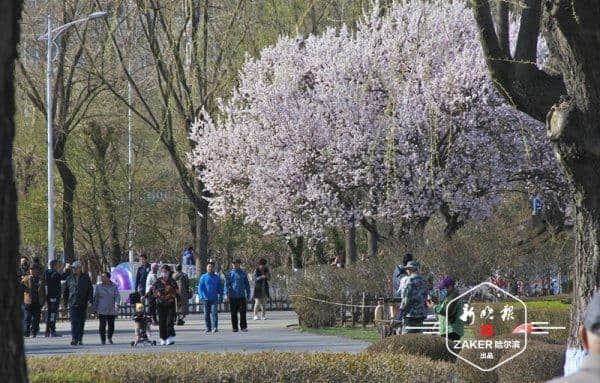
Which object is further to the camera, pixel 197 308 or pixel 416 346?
pixel 197 308

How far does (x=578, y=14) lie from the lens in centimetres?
984

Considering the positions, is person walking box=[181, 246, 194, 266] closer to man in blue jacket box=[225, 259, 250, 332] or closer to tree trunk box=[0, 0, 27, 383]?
man in blue jacket box=[225, 259, 250, 332]

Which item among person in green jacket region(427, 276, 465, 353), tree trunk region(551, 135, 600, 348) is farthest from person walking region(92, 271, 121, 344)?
tree trunk region(551, 135, 600, 348)

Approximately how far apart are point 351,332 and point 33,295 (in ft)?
23.3

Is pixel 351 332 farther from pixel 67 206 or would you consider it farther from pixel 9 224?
pixel 9 224

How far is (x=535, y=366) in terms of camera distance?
14062mm

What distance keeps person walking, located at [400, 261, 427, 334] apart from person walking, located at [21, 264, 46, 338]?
10.0 m

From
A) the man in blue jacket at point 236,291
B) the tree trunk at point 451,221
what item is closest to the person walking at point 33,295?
the man in blue jacket at point 236,291

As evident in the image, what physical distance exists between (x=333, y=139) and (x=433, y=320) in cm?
1378

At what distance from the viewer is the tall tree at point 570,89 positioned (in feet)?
33.5

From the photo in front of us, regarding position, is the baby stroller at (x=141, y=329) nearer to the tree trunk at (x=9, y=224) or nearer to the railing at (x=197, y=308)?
the railing at (x=197, y=308)

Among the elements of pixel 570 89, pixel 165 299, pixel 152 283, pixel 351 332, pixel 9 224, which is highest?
pixel 570 89

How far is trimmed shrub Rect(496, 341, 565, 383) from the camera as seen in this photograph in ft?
46.0

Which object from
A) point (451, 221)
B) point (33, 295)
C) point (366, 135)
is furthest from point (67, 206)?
point (33, 295)
